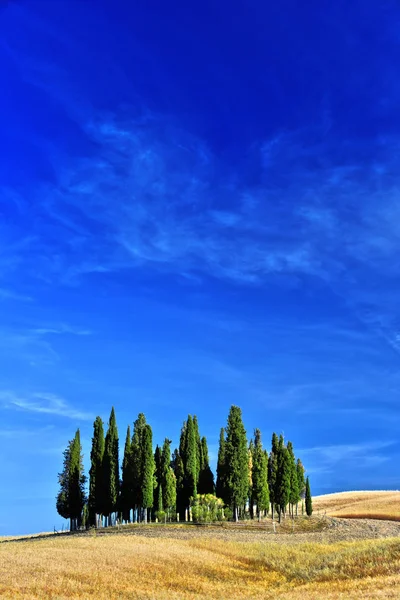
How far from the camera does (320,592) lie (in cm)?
2330

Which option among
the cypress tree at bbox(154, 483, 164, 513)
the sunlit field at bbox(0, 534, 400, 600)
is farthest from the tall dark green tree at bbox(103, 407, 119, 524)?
the sunlit field at bbox(0, 534, 400, 600)

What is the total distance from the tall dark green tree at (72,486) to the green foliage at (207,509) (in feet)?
62.3

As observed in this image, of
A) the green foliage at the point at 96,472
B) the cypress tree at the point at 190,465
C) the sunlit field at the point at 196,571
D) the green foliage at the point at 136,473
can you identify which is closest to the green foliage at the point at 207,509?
the green foliage at the point at 136,473

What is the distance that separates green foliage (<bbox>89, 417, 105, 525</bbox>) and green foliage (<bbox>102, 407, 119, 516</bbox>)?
92 centimetres

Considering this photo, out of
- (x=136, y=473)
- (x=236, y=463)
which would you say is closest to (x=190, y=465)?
(x=136, y=473)

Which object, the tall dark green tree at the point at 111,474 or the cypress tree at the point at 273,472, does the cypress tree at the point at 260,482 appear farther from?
the tall dark green tree at the point at 111,474

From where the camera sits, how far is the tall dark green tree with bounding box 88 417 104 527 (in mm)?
77250

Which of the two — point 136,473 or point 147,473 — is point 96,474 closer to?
point 136,473

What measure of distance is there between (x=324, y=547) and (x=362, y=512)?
60.0 m

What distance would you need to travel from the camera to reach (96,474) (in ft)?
259

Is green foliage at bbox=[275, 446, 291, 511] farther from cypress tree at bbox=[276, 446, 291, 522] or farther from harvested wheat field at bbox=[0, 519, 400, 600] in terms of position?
harvested wheat field at bbox=[0, 519, 400, 600]

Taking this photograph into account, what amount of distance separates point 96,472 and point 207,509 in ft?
58.8

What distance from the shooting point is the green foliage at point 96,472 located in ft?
253

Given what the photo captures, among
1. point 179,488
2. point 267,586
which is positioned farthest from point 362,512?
point 267,586
